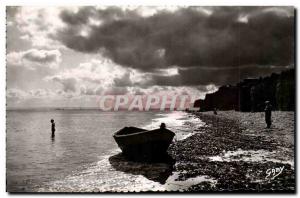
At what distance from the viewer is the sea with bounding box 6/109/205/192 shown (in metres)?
7.64

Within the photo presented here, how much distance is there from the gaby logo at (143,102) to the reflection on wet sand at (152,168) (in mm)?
1205

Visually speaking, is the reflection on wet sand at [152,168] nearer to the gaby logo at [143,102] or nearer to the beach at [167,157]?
the beach at [167,157]

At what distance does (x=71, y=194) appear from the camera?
7.64m

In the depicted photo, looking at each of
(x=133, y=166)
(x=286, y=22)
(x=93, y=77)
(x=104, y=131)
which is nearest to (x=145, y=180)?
(x=133, y=166)

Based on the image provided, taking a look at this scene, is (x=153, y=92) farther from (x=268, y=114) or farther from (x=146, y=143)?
(x=268, y=114)

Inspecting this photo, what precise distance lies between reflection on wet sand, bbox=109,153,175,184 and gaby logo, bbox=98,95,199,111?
3.95ft

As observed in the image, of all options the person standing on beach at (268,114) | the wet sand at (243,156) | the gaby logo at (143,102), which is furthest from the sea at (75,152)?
the person standing on beach at (268,114)

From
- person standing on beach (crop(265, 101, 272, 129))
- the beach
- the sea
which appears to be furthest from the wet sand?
the sea

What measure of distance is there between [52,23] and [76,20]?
0.55 meters

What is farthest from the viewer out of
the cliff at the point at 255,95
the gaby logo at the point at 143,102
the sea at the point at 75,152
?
the gaby logo at the point at 143,102

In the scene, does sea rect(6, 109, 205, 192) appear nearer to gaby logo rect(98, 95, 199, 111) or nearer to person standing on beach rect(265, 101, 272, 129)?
gaby logo rect(98, 95, 199, 111)

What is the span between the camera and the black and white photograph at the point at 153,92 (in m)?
7.75

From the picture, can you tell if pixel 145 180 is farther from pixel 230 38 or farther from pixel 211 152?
pixel 230 38

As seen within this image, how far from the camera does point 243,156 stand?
7.93 meters
